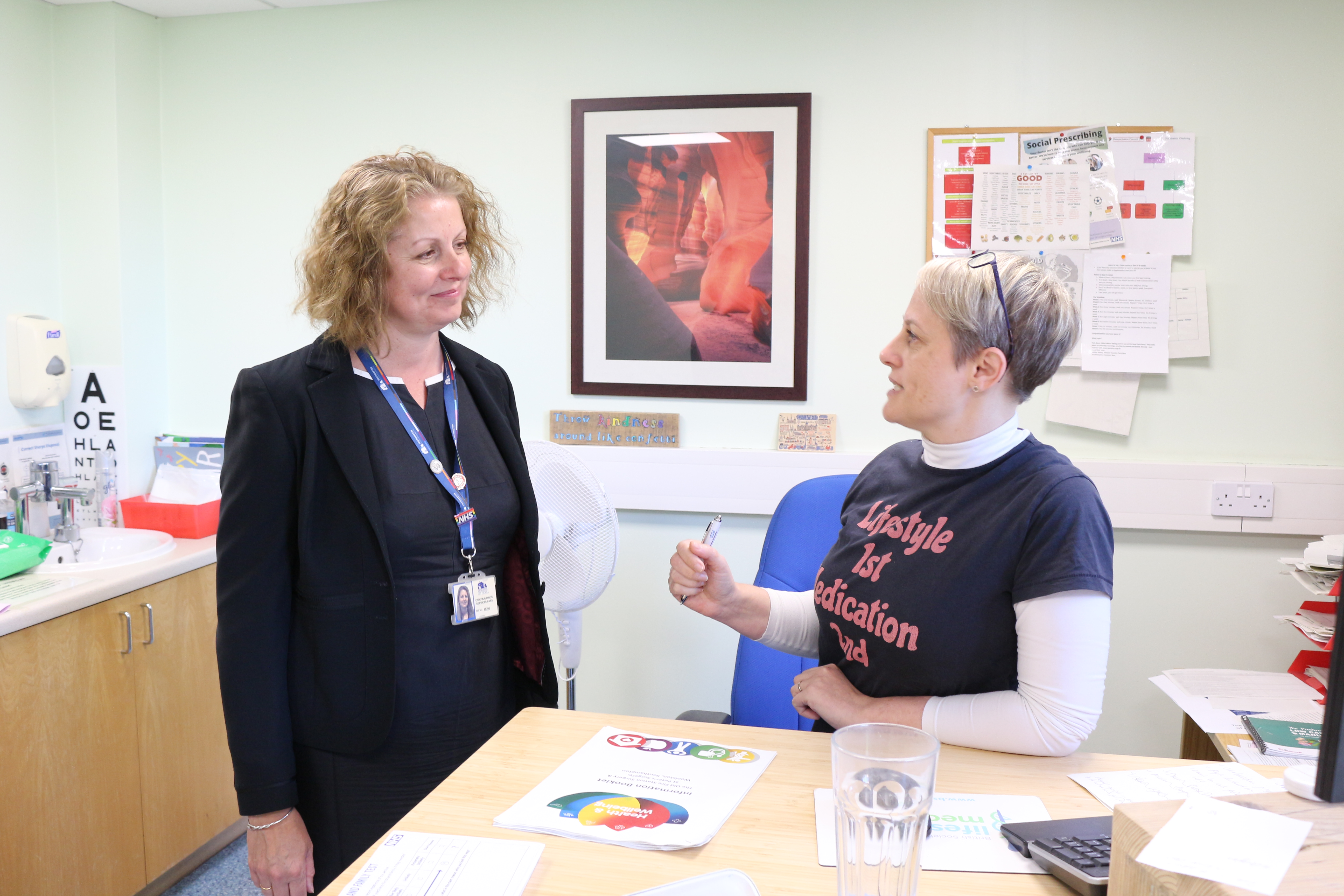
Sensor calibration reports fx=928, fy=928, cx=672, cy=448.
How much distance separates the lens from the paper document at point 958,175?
2.63 meters

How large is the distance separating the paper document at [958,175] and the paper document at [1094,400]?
48cm

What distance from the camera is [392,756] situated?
147cm

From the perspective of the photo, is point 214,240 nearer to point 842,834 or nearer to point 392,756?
point 392,756

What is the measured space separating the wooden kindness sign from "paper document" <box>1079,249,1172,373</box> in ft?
3.97

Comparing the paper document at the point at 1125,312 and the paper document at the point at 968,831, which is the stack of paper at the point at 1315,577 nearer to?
the paper document at the point at 1125,312

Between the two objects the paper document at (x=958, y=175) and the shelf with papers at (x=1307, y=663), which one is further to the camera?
the paper document at (x=958, y=175)

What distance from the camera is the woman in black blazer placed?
55.3 inches

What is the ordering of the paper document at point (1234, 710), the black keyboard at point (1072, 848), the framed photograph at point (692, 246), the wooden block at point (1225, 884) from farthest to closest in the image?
the framed photograph at point (692, 246) → the paper document at point (1234, 710) → the black keyboard at point (1072, 848) → the wooden block at point (1225, 884)

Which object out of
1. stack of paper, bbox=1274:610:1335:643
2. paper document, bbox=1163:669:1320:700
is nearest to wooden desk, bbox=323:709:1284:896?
paper document, bbox=1163:669:1320:700

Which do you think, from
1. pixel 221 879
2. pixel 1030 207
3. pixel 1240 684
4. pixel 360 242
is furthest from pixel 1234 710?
pixel 221 879

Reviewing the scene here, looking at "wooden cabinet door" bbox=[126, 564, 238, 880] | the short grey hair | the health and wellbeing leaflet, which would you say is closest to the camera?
the health and wellbeing leaflet

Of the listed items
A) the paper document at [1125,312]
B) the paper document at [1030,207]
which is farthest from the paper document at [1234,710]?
the paper document at [1030,207]

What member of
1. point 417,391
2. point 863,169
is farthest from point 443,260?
point 863,169

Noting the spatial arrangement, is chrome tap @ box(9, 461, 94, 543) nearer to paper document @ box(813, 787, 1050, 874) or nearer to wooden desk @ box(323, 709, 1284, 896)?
wooden desk @ box(323, 709, 1284, 896)
